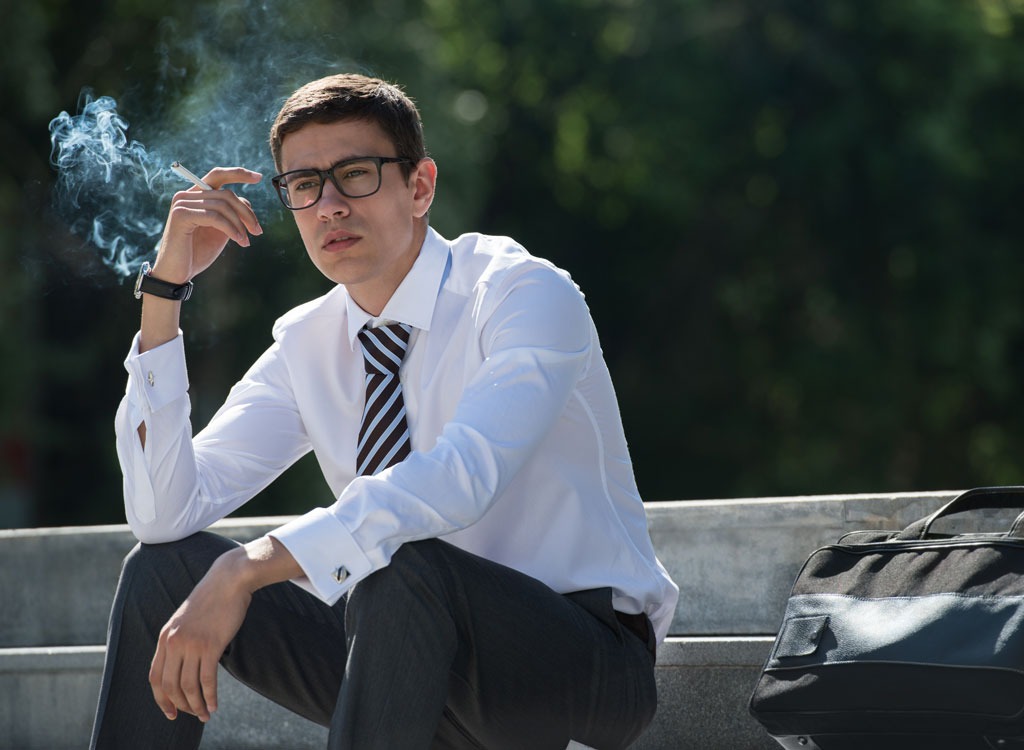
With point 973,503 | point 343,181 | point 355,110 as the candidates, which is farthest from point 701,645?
point 355,110

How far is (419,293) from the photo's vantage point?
10.7 feet

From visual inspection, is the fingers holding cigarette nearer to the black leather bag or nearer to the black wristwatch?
the black wristwatch

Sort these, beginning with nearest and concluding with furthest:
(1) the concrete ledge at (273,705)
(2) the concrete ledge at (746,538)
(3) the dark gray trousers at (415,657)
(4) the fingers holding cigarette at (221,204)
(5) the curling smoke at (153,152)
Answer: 1. (3) the dark gray trousers at (415,657)
2. (4) the fingers holding cigarette at (221,204)
3. (1) the concrete ledge at (273,705)
4. (2) the concrete ledge at (746,538)
5. (5) the curling smoke at (153,152)

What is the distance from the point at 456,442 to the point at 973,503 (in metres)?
1.08

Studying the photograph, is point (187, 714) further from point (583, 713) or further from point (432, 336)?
point (432, 336)

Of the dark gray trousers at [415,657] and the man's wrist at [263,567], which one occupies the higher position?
the man's wrist at [263,567]

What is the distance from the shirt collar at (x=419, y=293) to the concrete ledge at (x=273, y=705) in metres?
1.01

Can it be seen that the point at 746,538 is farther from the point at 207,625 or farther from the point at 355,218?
the point at 207,625

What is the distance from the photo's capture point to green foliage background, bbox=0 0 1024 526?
13.9 m

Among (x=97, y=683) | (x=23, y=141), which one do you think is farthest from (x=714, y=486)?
(x=97, y=683)

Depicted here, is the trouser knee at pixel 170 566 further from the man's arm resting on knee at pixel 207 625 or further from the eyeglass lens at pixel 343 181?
the eyeglass lens at pixel 343 181

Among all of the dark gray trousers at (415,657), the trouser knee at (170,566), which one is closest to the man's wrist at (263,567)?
the dark gray trousers at (415,657)

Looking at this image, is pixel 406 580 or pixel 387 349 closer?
pixel 406 580

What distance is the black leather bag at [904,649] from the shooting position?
255 cm
